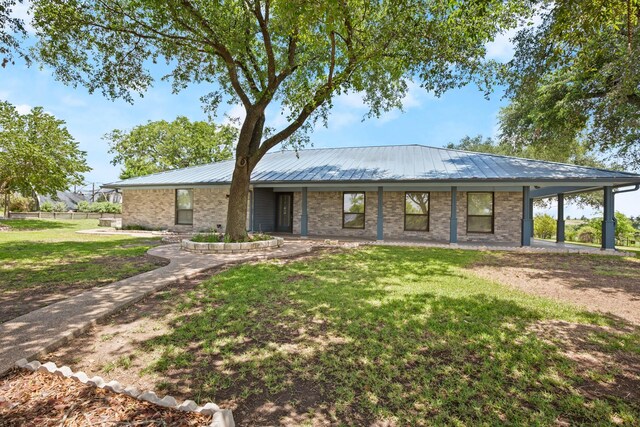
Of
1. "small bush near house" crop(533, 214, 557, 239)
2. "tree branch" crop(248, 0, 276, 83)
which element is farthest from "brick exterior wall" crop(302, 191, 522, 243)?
"small bush near house" crop(533, 214, 557, 239)

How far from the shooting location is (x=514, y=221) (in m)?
13.0

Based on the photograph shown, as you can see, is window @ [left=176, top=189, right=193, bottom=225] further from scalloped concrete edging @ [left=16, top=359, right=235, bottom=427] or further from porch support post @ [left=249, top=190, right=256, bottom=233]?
scalloped concrete edging @ [left=16, top=359, right=235, bottom=427]

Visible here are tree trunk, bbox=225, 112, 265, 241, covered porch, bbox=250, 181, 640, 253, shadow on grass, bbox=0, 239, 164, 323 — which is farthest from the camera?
covered porch, bbox=250, 181, 640, 253

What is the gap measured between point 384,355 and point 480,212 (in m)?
12.0

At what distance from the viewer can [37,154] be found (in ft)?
64.2

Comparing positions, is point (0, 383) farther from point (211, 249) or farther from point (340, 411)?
point (211, 249)

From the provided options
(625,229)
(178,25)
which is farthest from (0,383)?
(625,229)

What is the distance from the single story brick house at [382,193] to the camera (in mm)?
11867

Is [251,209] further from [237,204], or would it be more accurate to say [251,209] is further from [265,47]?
[265,47]

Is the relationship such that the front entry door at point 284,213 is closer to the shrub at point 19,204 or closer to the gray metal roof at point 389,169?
the gray metal roof at point 389,169

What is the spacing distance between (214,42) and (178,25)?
3.92ft

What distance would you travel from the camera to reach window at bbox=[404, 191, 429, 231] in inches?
555

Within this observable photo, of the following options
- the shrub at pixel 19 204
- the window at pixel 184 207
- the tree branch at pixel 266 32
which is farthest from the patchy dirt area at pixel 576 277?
the shrub at pixel 19 204

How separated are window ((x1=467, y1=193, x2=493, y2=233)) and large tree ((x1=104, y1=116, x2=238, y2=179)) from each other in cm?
2528
